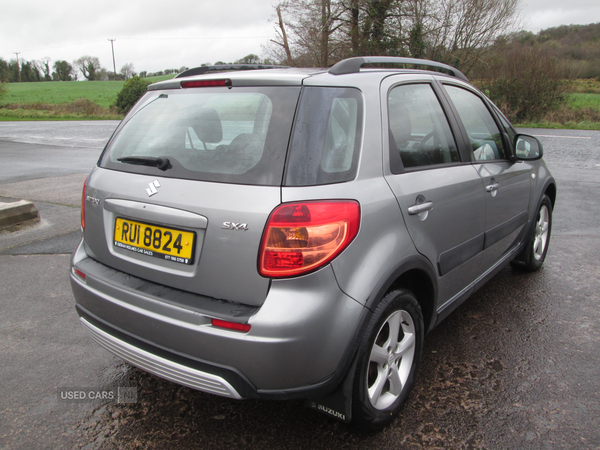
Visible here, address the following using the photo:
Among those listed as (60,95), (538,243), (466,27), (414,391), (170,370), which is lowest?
(414,391)

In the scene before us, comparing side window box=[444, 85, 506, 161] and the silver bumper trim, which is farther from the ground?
side window box=[444, 85, 506, 161]

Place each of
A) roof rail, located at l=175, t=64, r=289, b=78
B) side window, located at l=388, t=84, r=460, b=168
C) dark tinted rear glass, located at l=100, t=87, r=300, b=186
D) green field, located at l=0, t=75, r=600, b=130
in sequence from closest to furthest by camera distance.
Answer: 1. dark tinted rear glass, located at l=100, t=87, r=300, b=186
2. side window, located at l=388, t=84, r=460, b=168
3. roof rail, located at l=175, t=64, r=289, b=78
4. green field, located at l=0, t=75, r=600, b=130

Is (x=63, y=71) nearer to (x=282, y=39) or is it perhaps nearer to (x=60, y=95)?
(x=60, y=95)

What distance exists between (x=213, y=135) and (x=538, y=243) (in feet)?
11.1

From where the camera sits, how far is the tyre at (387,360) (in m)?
1.98

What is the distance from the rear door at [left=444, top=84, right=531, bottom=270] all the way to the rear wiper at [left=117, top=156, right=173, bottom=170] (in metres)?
1.86

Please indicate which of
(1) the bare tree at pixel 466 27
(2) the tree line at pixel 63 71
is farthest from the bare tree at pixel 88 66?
(1) the bare tree at pixel 466 27

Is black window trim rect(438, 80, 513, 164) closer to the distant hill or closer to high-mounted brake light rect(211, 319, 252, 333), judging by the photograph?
high-mounted brake light rect(211, 319, 252, 333)

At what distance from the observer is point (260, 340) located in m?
1.74

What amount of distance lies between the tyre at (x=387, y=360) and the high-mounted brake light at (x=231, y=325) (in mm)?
499

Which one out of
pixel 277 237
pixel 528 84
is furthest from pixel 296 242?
pixel 528 84

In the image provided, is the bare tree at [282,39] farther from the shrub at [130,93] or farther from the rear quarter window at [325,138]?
the rear quarter window at [325,138]

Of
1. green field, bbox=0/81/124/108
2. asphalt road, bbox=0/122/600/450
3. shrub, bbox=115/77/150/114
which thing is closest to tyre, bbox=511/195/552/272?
asphalt road, bbox=0/122/600/450

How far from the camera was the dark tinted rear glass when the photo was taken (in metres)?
1.91
